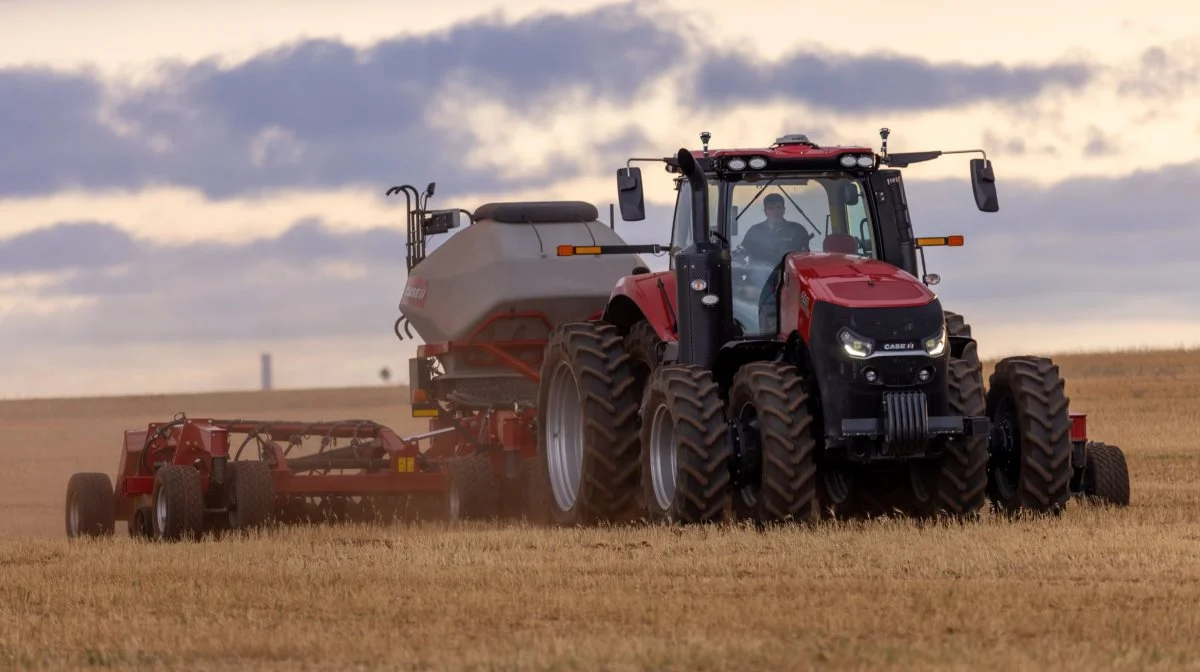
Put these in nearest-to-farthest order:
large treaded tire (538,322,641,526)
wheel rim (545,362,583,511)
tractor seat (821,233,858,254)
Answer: tractor seat (821,233,858,254) → large treaded tire (538,322,641,526) → wheel rim (545,362,583,511)

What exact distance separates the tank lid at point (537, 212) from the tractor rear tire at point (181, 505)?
5.13 meters

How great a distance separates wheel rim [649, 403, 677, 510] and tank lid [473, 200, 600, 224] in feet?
18.3

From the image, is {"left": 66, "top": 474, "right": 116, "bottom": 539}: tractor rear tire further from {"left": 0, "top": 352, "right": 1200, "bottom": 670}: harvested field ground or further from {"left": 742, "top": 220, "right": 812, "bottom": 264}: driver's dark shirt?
{"left": 742, "top": 220, "right": 812, "bottom": 264}: driver's dark shirt

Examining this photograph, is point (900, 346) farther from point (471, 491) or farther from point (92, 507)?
point (92, 507)

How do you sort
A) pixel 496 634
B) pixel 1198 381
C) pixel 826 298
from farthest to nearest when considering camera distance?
1. pixel 1198 381
2. pixel 826 298
3. pixel 496 634

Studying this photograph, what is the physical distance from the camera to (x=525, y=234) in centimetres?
1972

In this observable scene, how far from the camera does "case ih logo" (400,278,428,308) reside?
20.4 meters

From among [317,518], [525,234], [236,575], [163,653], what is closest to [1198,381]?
[525,234]

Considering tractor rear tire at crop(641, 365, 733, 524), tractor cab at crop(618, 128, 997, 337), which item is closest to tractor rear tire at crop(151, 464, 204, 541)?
tractor rear tire at crop(641, 365, 733, 524)

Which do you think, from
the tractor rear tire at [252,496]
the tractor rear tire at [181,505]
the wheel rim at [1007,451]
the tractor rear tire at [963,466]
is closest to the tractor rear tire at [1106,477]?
the wheel rim at [1007,451]

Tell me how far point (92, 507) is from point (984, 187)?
27.2 feet

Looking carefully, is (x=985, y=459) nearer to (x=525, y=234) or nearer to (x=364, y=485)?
(x=364, y=485)

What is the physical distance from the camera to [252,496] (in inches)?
628

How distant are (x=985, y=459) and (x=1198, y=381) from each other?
3052 centimetres
